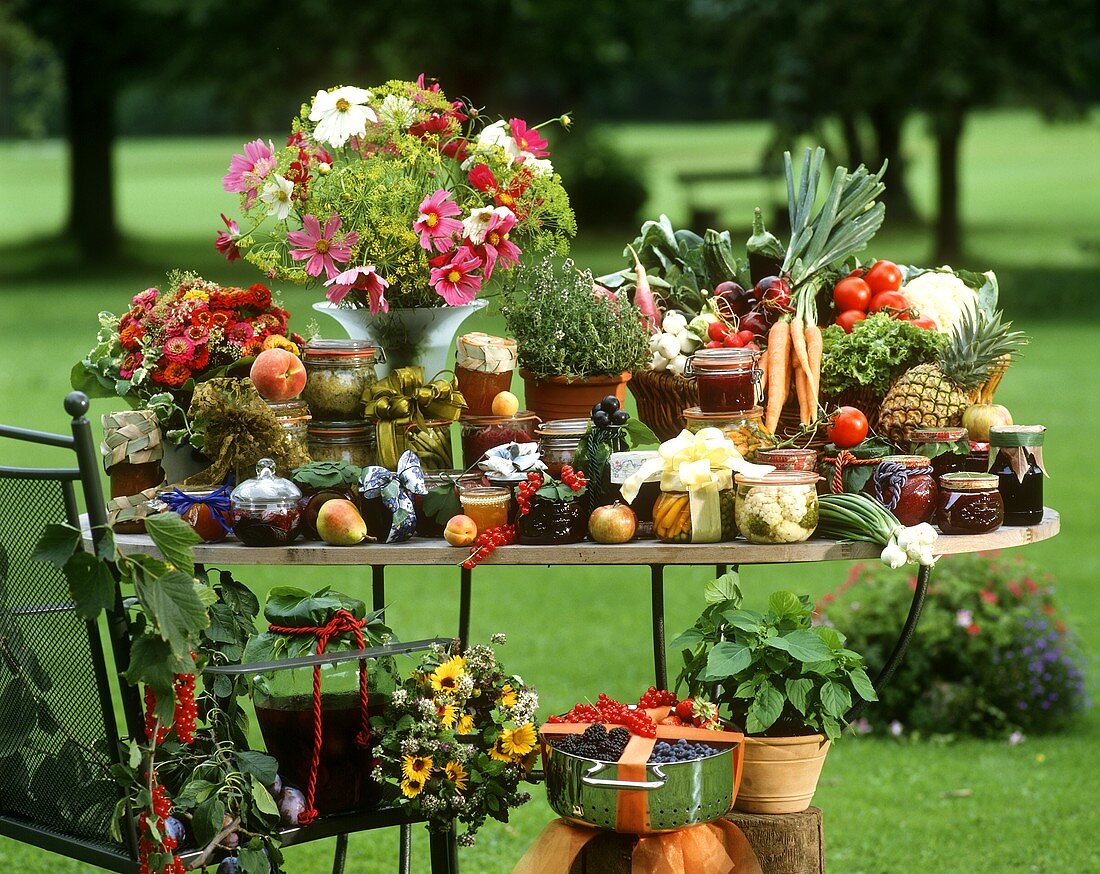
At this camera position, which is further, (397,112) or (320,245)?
(397,112)

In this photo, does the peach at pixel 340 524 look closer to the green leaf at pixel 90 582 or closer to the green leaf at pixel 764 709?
the green leaf at pixel 90 582

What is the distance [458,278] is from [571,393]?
0.35 meters

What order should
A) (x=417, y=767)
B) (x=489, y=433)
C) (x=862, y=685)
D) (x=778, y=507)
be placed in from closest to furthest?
(x=778, y=507) < (x=417, y=767) < (x=862, y=685) < (x=489, y=433)

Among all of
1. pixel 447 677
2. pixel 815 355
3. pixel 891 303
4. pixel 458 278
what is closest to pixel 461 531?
pixel 447 677

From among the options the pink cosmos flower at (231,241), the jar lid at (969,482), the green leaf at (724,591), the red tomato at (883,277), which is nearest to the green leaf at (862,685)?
the green leaf at (724,591)

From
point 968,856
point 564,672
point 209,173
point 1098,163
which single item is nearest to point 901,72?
point 564,672

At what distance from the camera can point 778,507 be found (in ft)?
9.72

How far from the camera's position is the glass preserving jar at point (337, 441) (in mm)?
3242

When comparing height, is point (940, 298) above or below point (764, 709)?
above

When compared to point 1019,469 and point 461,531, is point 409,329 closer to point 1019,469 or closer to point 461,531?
point 461,531

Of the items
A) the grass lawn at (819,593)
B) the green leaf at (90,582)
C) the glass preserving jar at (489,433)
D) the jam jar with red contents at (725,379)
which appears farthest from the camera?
the grass lawn at (819,593)

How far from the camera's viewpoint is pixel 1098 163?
38156mm

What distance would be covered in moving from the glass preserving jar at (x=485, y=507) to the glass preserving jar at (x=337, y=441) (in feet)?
1.00

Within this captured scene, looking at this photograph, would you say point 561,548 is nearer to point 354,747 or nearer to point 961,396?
point 354,747
